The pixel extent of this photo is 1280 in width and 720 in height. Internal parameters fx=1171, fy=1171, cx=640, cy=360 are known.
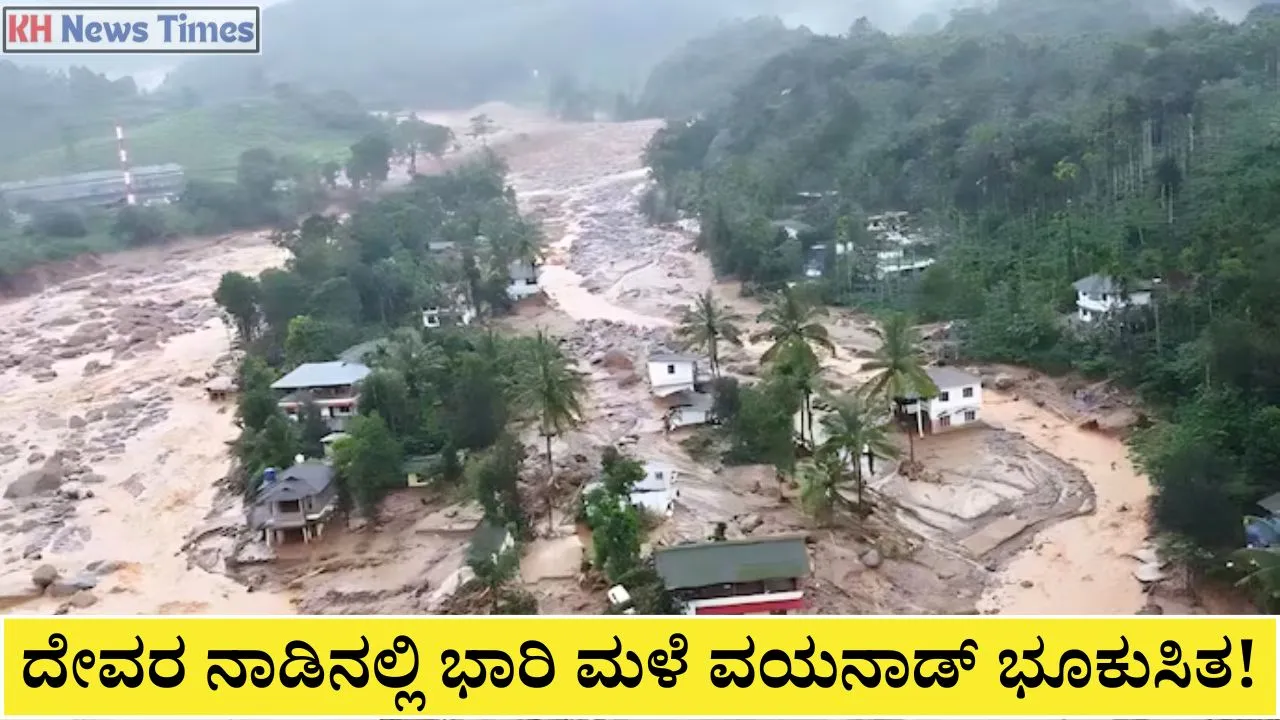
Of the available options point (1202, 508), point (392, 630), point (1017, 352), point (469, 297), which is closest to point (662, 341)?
point (469, 297)

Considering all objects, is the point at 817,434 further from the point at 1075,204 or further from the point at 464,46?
the point at 464,46

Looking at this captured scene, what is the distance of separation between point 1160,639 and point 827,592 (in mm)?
7413

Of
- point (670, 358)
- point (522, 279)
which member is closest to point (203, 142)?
point (522, 279)

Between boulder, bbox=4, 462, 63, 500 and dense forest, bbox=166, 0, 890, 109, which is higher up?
dense forest, bbox=166, 0, 890, 109

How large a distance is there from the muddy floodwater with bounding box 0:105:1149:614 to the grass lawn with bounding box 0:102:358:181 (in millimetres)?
32335

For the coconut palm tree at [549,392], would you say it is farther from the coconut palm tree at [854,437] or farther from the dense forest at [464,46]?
the dense forest at [464,46]

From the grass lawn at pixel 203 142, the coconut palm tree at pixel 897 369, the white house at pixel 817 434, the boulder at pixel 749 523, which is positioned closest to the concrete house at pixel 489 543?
the boulder at pixel 749 523

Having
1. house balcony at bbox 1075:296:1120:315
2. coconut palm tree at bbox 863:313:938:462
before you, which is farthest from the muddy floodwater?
house balcony at bbox 1075:296:1120:315

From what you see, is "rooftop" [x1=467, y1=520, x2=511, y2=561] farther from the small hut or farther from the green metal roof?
the small hut

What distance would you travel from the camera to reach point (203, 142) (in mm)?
67062

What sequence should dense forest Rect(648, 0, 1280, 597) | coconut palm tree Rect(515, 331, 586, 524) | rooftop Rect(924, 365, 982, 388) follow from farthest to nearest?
rooftop Rect(924, 365, 982, 388)
dense forest Rect(648, 0, 1280, 597)
coconut palm tree Rect(515, 331, 586, 524)

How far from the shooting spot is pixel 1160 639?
7562 millimetres

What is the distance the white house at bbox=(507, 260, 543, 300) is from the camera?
1307 inches

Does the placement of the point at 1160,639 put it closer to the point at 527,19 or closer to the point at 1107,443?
the point at 1107,443
